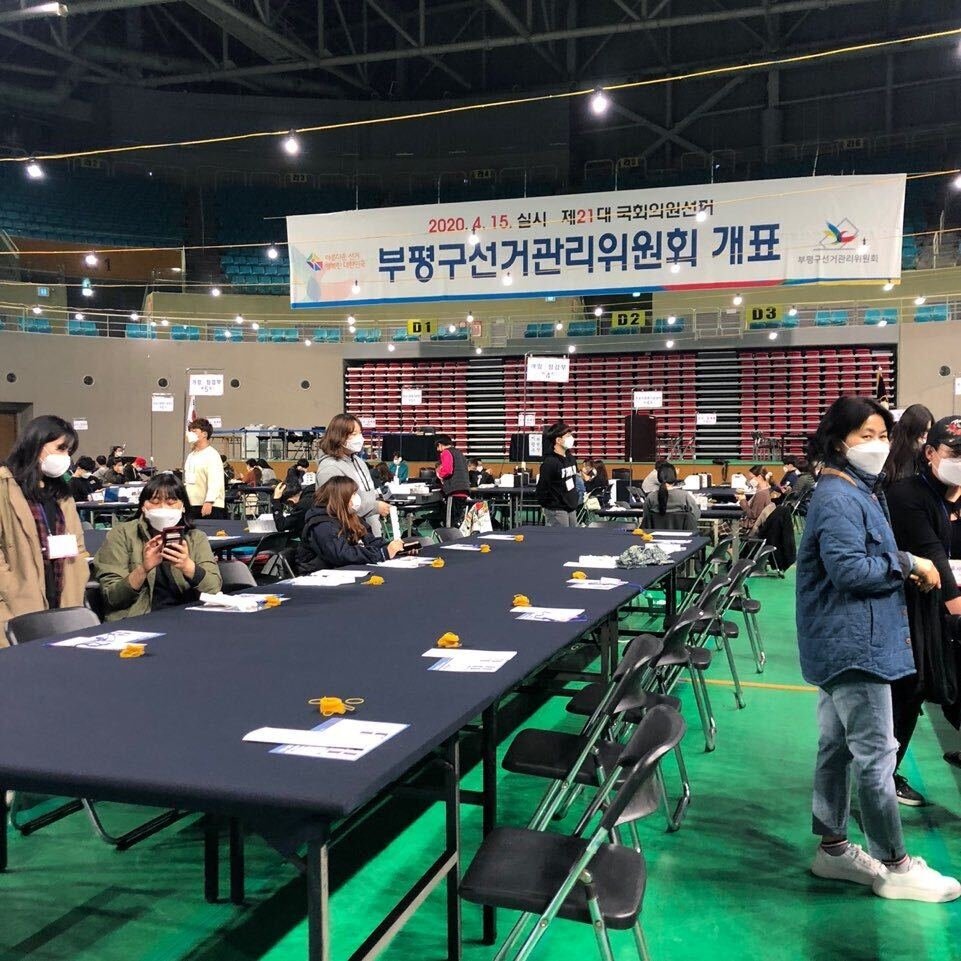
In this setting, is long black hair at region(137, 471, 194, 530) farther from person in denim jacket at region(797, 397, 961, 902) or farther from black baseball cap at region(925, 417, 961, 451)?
black baseball cap at region(925, 417, 961, 451)

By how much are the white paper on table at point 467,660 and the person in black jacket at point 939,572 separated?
62.1 inches

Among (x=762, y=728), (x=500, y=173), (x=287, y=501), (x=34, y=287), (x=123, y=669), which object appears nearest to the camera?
(x=123, y=669)

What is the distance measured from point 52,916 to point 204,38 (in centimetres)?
2265

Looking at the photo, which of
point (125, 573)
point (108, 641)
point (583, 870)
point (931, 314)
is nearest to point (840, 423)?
point (583, 870)

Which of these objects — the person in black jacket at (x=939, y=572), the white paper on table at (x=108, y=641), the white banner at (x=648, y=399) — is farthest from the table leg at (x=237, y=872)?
the white banner at (x=648, y=399)

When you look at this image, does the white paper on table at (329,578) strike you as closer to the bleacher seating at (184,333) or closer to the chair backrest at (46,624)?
the chair backrest at (46,624)

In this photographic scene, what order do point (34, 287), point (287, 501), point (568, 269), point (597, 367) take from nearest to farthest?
point (568, 269), point (287, 501), point (597, 367), point (34, 287)

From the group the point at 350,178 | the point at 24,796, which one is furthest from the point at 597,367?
the point at 24,796

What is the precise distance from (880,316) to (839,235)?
30.1 feet

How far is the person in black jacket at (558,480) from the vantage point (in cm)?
798

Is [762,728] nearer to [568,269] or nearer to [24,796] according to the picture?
[24,796]

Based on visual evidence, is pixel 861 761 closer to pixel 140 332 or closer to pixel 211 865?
pixel 211 865

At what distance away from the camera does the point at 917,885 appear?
2.79m

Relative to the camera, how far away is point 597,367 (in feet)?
61.4
